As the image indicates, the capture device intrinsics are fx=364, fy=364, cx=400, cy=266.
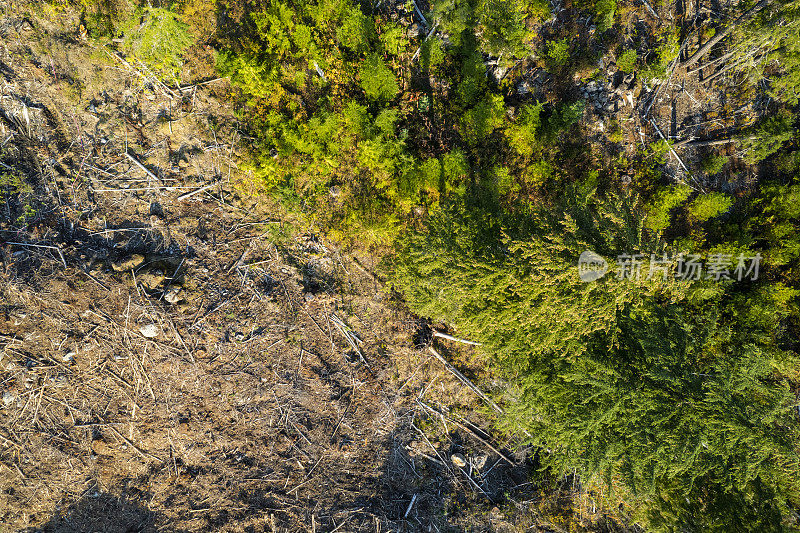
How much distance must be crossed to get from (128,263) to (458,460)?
901 centimetres

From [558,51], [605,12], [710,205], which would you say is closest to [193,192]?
[558,51]

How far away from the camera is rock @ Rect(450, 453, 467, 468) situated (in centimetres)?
928

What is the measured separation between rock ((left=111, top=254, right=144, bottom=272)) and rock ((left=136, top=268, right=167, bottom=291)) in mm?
279

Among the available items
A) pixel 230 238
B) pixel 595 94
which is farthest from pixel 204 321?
pixel 595 94

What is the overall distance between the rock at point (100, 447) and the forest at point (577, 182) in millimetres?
6486

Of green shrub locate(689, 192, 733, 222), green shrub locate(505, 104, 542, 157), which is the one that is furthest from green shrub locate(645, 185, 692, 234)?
green shrub locate(505, 104, 542, 157)

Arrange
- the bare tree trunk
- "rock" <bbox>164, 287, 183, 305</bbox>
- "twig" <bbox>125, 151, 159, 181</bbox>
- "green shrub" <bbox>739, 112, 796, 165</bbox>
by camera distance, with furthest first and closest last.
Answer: "green shrub" <bbox>739, 112, 796, 165</bbox> < the bare tree trunk < "twig" <bbox>125, 151, 159, 181</bbox> < "rock" <bbox>164, 287, 183, 305</bbox>

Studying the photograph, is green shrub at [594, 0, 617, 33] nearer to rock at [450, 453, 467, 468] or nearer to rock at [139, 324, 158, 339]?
rock at [450, 453, 467, 468]

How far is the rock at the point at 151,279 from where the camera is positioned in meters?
7.86

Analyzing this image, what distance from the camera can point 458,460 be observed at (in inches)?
365

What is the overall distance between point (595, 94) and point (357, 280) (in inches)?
310

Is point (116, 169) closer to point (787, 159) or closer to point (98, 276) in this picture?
point (98, 276)

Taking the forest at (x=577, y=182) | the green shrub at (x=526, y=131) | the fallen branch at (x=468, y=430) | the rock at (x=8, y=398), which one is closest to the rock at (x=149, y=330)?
the rock at (x=8, y=398)

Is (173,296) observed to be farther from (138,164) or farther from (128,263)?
(138,164)
